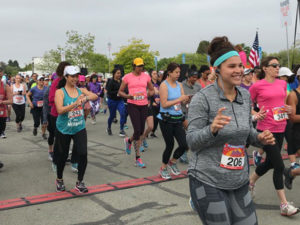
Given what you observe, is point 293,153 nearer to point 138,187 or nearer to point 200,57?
point 138,187

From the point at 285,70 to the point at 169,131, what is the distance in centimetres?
207

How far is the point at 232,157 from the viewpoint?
2580mm

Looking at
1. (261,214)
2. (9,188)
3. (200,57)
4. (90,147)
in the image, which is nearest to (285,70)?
(261,214)

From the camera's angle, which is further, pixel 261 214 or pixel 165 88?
pixel 165 88

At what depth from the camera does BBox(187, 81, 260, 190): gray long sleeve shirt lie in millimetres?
2549

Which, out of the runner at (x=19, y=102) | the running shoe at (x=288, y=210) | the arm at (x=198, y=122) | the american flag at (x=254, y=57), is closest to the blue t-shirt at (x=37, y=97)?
the runner at (x=19, y=102)

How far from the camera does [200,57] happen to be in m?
98.6

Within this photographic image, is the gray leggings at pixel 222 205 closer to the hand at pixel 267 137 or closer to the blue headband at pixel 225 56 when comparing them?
the hand at pixel 267 137

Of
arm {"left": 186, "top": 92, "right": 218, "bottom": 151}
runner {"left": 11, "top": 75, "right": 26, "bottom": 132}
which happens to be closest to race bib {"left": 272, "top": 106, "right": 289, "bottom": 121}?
arm {"left": 186, "top": 92, "right": 218, "bottom": 151}

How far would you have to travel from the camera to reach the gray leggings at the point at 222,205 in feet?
8.13

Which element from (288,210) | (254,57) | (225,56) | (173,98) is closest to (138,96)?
(173,98)

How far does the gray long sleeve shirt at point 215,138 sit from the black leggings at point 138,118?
15.0 ft

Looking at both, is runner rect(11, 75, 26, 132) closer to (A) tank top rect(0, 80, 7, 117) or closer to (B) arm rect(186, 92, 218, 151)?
(A) tank top rect(0, 80, 7, 117)

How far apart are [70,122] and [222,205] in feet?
11.0
